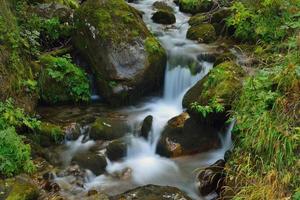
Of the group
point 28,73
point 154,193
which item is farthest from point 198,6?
point 154,193

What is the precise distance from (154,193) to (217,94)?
199 cm

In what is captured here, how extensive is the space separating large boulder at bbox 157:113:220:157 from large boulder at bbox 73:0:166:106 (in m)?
1.62

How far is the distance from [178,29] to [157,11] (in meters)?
1.03

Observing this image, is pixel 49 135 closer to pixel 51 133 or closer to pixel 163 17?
pixel 51 133

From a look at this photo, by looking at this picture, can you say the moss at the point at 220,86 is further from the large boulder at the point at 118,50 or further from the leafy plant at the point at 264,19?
the large boulder at the point at 118,50

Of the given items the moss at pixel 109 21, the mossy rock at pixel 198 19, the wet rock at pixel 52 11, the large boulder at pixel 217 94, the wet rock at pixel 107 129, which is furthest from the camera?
the mossy rock at pixel 198 19

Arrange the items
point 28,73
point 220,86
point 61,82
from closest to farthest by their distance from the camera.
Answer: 1. point 220,86
2. point 28,73
3. point 61,82

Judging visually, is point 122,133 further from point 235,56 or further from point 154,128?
point 235,56

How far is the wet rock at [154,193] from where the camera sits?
5.76 metres

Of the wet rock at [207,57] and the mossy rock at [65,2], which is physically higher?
the mossy rock at [65,2]

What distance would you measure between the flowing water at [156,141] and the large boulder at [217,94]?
1.19 ft

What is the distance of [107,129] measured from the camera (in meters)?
7.46

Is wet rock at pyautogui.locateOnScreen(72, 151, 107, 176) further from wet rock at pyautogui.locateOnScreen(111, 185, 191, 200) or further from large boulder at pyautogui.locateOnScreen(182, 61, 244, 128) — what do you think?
large boulder at pyautogui.locateOnScreen(182, 61, 244, 128)

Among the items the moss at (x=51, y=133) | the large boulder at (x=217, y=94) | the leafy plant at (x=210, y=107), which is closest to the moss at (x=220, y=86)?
the large boulder at (x=217, y=94)
